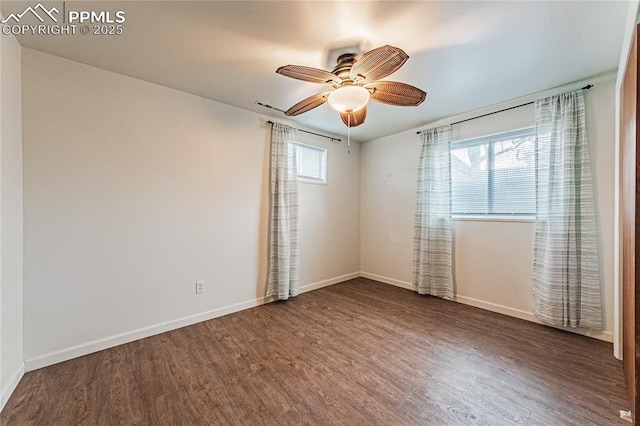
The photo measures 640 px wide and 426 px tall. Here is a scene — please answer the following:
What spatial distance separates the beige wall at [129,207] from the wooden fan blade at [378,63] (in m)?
1.72

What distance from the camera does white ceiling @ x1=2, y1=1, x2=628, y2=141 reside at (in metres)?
1.49

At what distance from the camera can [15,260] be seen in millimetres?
1674

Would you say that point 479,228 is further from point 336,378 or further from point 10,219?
point 10,219

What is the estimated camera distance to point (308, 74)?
5.53 feet

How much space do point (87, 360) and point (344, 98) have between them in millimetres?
2825

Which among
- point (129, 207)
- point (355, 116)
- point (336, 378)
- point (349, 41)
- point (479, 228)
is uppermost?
point (349, 41)

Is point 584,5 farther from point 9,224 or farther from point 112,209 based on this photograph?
point 9,224

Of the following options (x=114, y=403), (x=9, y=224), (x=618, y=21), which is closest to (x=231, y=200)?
(x=9, y=224)

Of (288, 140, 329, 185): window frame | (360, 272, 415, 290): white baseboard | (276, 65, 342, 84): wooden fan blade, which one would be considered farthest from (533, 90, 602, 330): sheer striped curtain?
(288, 140, 329, 185): window frame

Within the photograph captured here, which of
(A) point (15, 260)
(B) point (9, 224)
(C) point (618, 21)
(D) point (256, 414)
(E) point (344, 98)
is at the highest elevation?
(C) point (618, 21)

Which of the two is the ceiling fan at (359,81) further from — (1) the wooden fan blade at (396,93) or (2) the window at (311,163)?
(2) the window at (311,163)

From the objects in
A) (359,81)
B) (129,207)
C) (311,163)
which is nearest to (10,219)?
(129,207)

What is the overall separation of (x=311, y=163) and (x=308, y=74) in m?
2.07

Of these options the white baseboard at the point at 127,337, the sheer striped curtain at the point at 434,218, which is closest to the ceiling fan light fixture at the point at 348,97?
the sheer striped curtain at the point at 434,218
